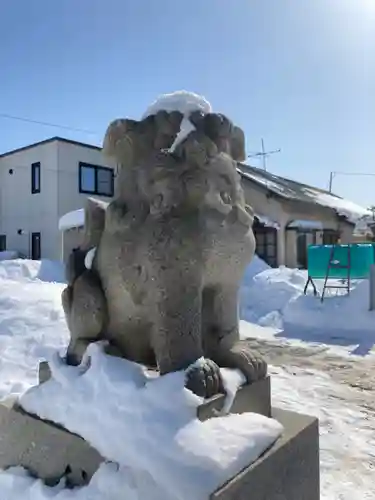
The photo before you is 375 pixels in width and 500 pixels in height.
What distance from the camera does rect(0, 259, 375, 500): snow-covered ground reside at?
6.40ft

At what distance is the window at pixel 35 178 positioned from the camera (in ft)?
50.3

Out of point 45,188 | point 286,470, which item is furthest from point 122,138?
point 45,188

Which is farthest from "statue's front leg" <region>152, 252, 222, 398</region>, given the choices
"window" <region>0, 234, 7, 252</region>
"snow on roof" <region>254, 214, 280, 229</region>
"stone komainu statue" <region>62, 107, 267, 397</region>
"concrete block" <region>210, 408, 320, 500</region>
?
"window" <region>0, 234, 7, 252</region>

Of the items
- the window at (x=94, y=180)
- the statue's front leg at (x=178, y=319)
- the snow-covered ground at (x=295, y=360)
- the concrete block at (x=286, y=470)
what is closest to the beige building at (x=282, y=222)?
the window at (x=94, y=180)

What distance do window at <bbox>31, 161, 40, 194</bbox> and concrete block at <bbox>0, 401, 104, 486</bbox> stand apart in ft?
47.0

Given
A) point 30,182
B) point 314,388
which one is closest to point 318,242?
point 30,182

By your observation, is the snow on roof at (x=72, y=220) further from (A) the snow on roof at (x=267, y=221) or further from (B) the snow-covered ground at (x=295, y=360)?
(A) the snow on roof at (x=267, y=221)

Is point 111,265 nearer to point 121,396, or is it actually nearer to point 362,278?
point 121,396

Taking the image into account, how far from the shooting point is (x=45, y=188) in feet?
49.0

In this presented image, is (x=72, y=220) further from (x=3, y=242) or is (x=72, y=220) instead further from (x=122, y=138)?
(x=122, y=138)

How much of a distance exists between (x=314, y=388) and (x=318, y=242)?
13.7 metres

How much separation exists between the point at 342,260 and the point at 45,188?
1043 centimetres

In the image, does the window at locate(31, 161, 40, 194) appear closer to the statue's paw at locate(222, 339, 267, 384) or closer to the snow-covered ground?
the snow-covered ground

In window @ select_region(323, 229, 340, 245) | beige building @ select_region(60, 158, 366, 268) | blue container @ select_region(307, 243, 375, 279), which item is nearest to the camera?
blue container @ select_region(307, 243, 375, 279)
